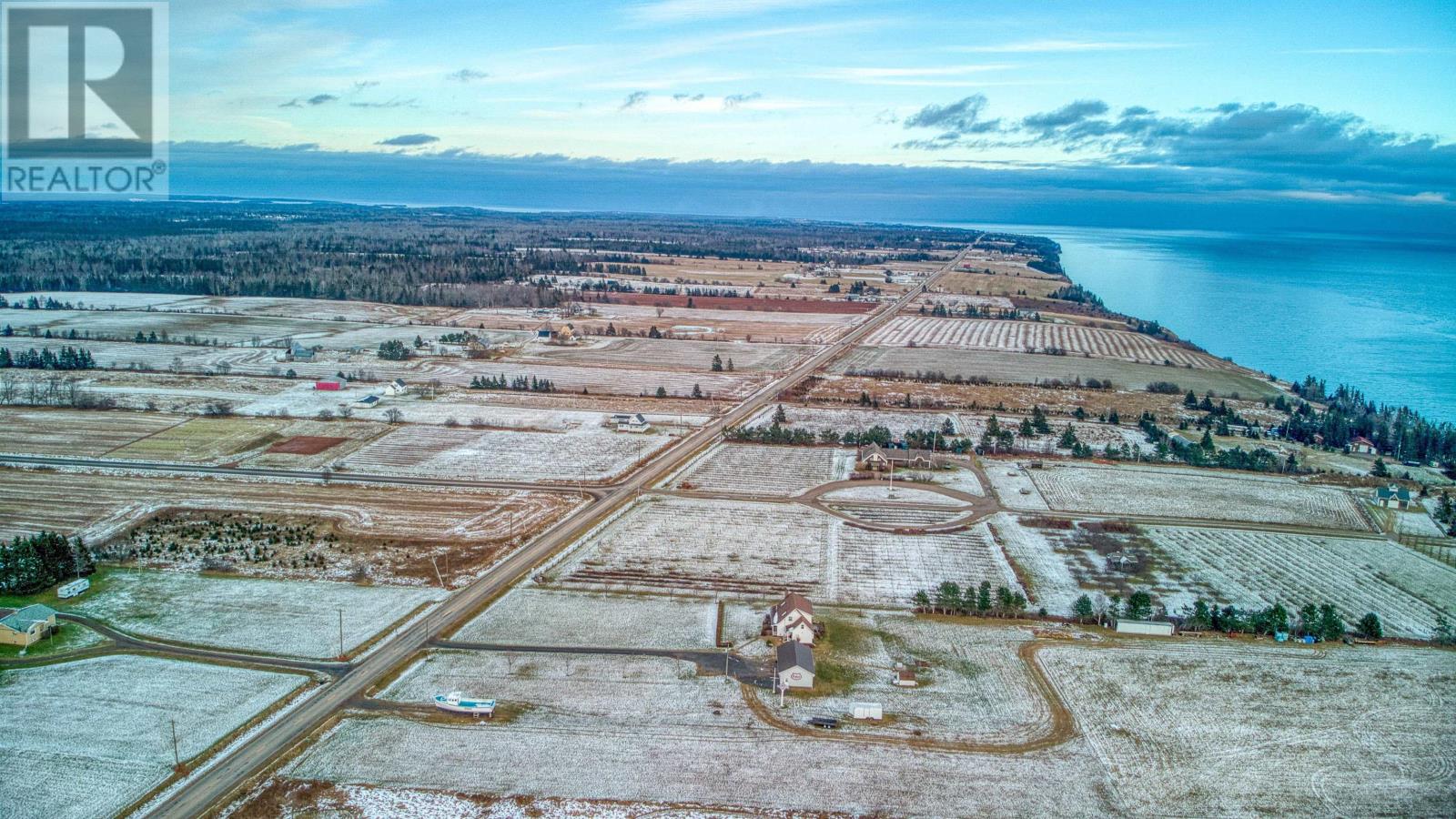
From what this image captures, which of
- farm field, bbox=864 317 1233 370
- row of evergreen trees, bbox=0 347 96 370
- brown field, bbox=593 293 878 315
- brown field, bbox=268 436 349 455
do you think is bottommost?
brown field, bbox=268 436 349 455

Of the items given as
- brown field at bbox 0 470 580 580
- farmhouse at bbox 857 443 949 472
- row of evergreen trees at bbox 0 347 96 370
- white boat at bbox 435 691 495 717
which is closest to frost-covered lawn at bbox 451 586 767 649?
white boat at bbox 435 691 495 717

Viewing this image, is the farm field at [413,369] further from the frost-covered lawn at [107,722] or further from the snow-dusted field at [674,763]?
the snow-dusted field at [674,763]

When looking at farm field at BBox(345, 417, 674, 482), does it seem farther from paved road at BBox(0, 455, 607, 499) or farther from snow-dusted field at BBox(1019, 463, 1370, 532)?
snow-dusted field at BBox(1019, 463, 1370, 532)

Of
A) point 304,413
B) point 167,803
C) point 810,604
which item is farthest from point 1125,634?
point 304,413

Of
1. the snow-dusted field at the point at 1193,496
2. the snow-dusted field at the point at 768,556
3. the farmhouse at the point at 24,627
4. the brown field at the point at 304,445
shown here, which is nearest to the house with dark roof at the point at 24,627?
the farmhouse at the point at 24,627

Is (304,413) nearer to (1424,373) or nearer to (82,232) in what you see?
(1424,373)
